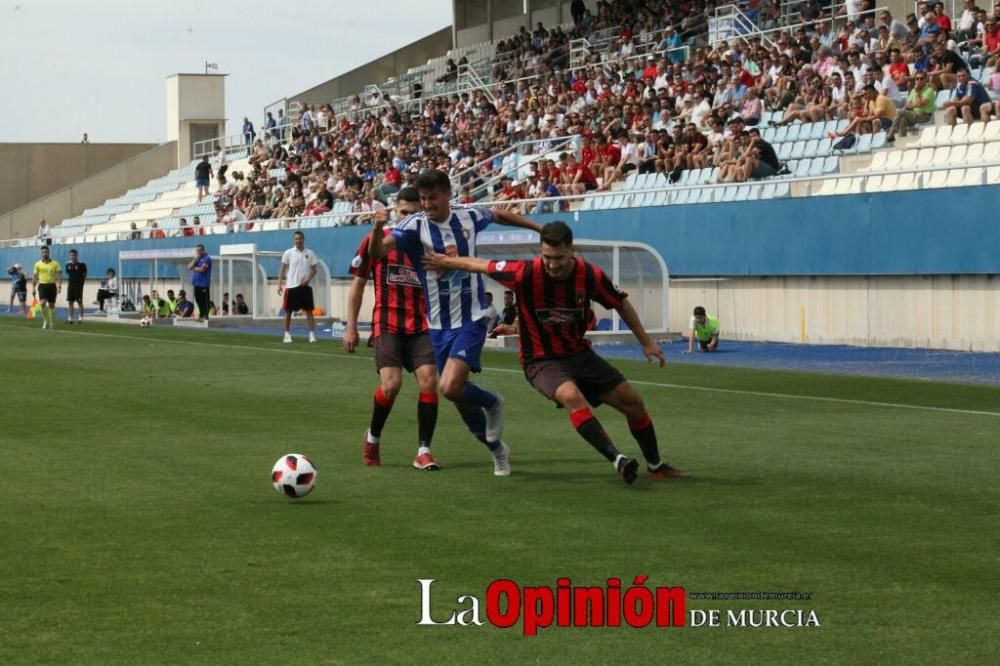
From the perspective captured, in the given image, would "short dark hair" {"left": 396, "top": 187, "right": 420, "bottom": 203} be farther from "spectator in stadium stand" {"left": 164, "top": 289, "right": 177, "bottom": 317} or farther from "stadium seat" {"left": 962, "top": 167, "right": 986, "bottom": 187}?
"spectator in stadium stand" {"left": 164, "top": 289, "right": 177, "bottom": 317}

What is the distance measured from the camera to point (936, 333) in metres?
25.3

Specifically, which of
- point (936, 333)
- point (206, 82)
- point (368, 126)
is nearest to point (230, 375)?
point (936, 333)

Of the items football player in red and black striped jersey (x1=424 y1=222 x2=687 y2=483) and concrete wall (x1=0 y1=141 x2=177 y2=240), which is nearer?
football player in red and black striped jersey (x1=424 y1=222 x2=687 y2=483)

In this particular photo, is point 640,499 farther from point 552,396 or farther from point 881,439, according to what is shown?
point 881,439

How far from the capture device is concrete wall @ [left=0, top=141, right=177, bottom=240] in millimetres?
77250

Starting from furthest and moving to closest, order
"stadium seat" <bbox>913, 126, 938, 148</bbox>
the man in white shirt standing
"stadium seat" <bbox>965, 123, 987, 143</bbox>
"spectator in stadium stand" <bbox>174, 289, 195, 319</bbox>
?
1. "spectator in stadium stand" <bbox>174, 289, 195, 319</bbox>
2. the man in white shirt standing
3. "stadium seat" <bbox>913, 126, 938, 148</bbox>
4. "stadium seat" <bbox>965, 123, 987, 143</bbox>

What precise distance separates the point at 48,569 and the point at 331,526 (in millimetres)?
1709

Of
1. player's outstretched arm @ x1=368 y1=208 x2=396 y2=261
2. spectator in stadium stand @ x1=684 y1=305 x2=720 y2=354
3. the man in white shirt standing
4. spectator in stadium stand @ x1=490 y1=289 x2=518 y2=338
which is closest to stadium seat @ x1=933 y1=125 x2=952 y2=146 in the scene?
spectator in stadium stand @ x1=684 y1=305 x2=720 y2=354

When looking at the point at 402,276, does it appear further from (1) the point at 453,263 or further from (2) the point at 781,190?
(2) the point at 781,190

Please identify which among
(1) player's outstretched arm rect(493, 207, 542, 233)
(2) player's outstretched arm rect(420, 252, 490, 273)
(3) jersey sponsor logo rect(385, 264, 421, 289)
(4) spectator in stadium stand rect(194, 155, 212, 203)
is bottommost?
(3) jersey sponsor logo rect(385, 264, 421, 289)

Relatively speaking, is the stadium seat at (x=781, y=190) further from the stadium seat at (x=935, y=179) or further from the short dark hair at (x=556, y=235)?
the short dark hair at (x=556, y=235)

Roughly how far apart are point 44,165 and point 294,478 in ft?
262

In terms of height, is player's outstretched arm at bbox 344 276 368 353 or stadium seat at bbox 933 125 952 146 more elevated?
stadium seat at bbox 933 125 952 146

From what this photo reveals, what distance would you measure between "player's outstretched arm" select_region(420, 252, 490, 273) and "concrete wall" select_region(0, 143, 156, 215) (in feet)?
254
